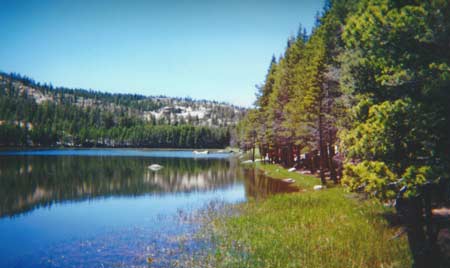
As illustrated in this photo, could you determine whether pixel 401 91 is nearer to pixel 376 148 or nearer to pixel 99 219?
Answer: pixel 376 148

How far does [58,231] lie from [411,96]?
60.6ft

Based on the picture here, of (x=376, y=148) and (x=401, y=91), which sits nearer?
(x=376, y=148)

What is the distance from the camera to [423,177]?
8.05m

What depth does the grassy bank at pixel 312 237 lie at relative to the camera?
1102 cm

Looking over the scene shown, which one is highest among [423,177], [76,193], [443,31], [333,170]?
[443,31]

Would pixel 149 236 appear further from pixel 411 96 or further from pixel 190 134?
pixel 190 134

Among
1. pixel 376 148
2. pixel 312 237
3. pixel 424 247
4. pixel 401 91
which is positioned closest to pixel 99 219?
pixel 312 237

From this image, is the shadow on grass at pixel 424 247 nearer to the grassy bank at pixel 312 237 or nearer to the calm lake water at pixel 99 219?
the grassy bank at pixel 312 237

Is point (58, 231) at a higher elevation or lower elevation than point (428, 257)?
lower

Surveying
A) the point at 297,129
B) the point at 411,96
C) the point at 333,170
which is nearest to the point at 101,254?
the point at 411,96

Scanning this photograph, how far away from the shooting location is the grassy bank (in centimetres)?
1102

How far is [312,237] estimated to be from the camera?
44.4 feet

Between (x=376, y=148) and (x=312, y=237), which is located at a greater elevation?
(x=376, y=148)

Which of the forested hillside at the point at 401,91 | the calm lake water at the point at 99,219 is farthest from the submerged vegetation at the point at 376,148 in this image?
the calm lake water at the point at 99,219
